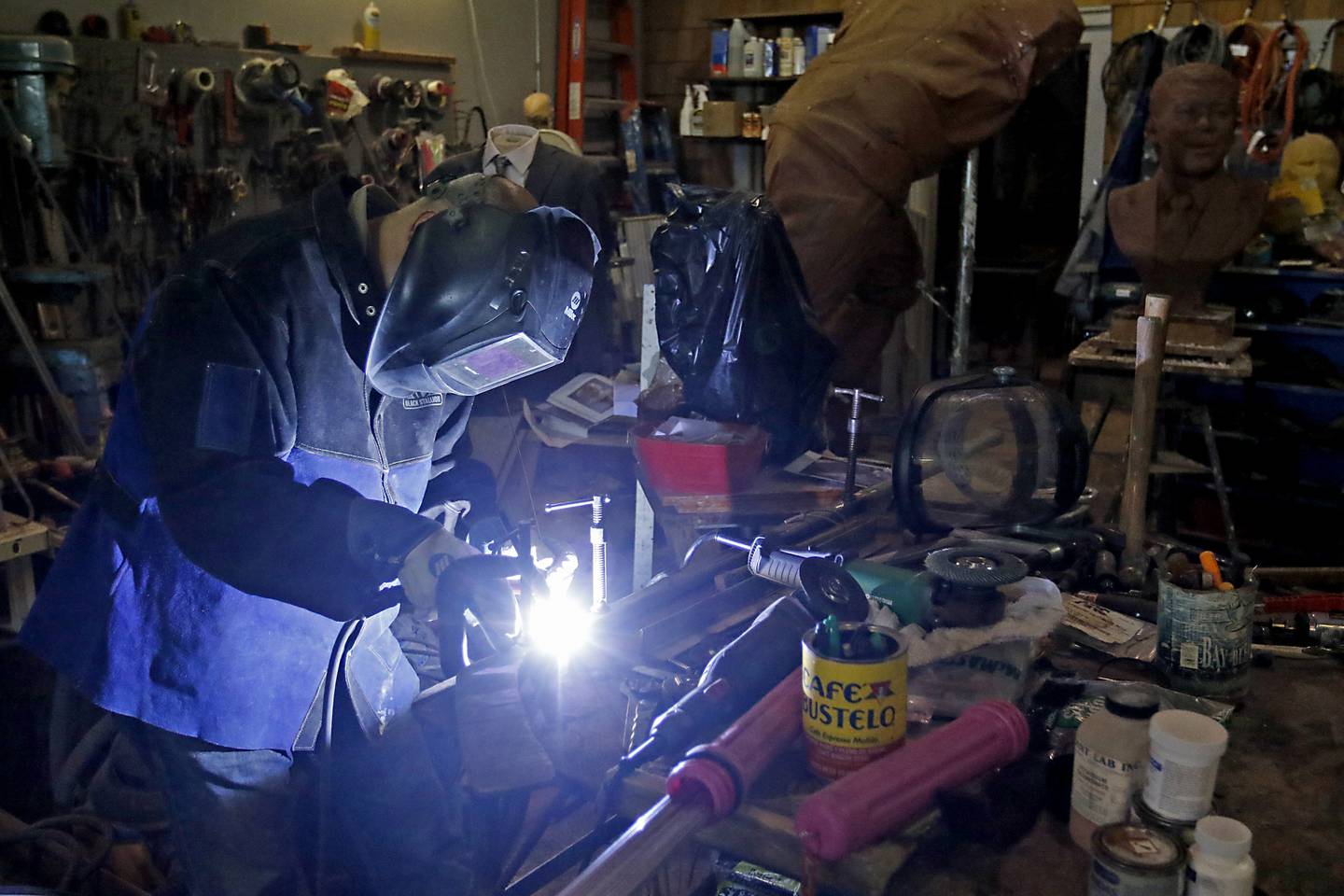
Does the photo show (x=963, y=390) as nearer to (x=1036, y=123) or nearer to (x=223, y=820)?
(x=223, y=820)

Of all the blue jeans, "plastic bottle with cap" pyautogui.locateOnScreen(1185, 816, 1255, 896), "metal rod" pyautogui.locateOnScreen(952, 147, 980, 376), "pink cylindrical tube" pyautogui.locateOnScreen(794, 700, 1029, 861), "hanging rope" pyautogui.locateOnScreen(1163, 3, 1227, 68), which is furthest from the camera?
"hanging rope" pyautogui.locateOnScreen(1163, 3, 1227, 68)

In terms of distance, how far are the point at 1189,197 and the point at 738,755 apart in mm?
3828

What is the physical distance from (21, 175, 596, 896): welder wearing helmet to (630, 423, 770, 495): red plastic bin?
81cm

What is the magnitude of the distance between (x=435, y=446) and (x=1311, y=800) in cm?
149

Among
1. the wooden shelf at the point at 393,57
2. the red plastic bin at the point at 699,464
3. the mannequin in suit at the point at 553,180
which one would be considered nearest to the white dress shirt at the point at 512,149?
the mannequin in suit at the point at 553,180

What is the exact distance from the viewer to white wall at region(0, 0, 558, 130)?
13.7 feet

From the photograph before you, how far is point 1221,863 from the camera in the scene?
3.41ft

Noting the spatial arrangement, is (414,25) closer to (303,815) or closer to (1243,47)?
(1243,47)

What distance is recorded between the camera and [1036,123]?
8.26 m

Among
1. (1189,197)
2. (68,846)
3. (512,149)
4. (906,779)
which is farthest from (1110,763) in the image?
(512,149)

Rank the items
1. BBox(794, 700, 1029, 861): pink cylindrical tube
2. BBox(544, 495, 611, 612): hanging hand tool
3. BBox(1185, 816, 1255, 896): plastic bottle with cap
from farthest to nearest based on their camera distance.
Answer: BBox(544, 495, 611, 612): hanging hand tool
BBox(794, 700, 1029, 861): pink cylindrical tube
BBox(1185, 816, 1255, 896): plastic bottle with cap

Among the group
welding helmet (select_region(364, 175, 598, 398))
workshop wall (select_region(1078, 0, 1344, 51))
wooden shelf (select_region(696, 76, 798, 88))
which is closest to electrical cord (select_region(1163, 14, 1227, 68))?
workshop wall (select_region(1078, 0, 1344, 51))

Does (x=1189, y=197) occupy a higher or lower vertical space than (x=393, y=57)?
lower

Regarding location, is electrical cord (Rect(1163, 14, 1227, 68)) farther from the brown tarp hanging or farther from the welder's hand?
the welder's hand
